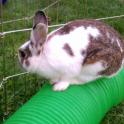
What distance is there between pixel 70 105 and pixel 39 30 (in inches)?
19.7

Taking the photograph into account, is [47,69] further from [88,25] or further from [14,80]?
[14,80]

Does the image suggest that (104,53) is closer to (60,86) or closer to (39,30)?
(60,86)

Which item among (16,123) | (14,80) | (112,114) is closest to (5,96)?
(14,80)

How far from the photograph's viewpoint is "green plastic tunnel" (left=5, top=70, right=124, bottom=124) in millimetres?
2787

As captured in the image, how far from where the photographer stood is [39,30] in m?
2.91

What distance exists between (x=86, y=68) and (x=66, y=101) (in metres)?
0.28

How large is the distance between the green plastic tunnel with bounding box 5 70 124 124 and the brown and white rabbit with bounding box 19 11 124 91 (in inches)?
3.3

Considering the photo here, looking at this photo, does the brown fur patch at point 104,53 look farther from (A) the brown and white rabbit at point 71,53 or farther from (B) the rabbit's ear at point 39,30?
(B) the rabbit's ear at point 39,30

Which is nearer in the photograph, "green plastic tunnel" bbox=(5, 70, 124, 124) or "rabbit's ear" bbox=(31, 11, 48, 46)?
"green plastic tunnel" bbox=(5, 70, 124, 124)

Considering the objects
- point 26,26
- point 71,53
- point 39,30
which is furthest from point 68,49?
point 26,26

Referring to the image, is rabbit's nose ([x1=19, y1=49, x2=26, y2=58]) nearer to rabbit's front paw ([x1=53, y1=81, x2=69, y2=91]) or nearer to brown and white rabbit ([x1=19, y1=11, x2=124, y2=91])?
brown and white rabbit ([x1=19, y1=11, x2=124, y2=91])

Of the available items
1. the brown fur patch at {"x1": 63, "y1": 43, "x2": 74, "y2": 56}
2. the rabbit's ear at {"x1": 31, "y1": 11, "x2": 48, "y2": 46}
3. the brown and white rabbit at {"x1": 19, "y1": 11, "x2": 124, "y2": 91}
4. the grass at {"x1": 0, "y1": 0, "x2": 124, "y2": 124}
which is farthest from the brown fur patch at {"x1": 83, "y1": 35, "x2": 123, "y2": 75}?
the grass at {"x1": 0, "y1": 0, "x2": 124, "y2": 124}

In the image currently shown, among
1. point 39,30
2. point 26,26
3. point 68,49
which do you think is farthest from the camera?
point 26,26

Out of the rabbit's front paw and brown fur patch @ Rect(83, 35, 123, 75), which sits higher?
brown fur patch @ Rect(83, 35, 123, 75)
